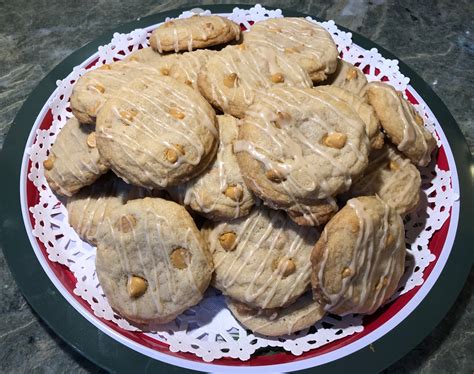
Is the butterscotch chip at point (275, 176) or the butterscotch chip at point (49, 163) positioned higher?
the butterscotch chip at point (275, 176)

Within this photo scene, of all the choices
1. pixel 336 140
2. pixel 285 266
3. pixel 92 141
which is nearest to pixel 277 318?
pixel 285 266

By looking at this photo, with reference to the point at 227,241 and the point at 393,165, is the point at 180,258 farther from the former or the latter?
the point at 393,165

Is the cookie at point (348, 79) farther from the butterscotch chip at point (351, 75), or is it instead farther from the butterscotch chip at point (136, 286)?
the butterscotch chip at point (136, 286)

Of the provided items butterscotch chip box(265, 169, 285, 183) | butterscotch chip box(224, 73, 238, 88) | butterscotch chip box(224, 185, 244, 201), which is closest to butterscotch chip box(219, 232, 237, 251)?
butterscotch chip box(224, 185, 244, 201)

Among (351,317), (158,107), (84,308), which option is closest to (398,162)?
(351,317)

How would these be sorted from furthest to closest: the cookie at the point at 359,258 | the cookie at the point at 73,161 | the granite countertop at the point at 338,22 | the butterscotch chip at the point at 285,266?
the granite countertop at the point at 338,22
the cookie at the point at 73,161
the butterscotch chip at the point at 285,266
the cookie at the point at 359,258

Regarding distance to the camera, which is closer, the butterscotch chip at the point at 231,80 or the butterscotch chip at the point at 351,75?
the butterscotch chip at the point at 231,80

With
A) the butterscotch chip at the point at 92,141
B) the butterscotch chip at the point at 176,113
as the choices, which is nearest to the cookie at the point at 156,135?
the butterscotch chip at the point at 176,113
